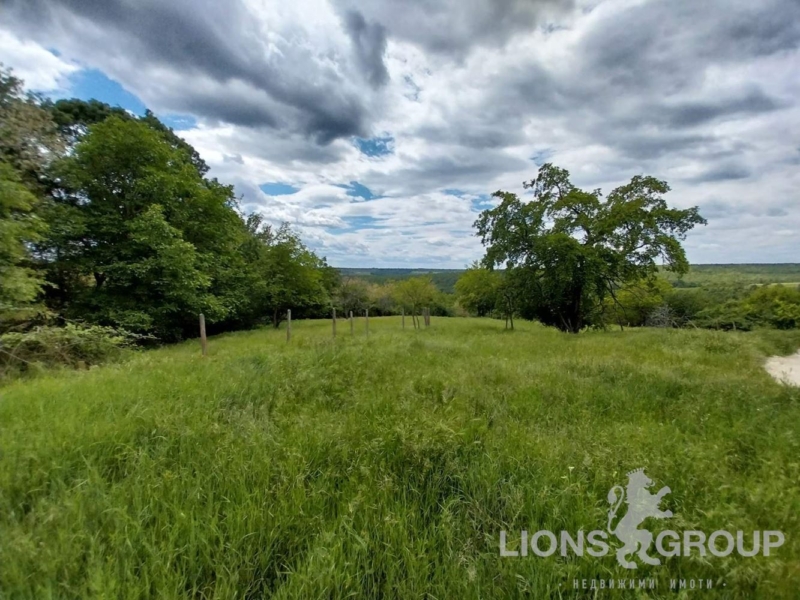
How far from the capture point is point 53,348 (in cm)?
689

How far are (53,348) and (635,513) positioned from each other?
1033cm

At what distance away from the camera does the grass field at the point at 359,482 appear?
5.92 ft

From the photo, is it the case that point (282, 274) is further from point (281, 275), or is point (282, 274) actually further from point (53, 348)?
point (53, 348)

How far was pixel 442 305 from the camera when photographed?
50156 mm

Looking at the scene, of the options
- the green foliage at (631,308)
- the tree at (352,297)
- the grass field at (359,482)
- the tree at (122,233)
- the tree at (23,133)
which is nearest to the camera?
the grass field at (359,482)

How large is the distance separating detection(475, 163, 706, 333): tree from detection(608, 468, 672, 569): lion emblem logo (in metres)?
15.9

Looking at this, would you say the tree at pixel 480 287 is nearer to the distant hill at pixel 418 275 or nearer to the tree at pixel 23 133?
the distant hill at pixel 418 275

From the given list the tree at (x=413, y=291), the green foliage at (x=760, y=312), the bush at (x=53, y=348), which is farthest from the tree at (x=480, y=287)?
the bush at (x=53, y=348)

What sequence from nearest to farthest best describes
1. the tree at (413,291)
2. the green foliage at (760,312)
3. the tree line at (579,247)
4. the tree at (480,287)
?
1. the tree line at (579,247)
2. the tree at (480,287)
3. the green foliage at (760,312)
4. the tree at (413,291)

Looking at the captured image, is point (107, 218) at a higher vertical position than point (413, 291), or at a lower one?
higher

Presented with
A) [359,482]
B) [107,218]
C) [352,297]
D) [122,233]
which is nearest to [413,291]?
[352,297]

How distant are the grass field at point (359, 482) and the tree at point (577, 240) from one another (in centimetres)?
1341

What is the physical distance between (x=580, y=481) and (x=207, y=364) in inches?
262

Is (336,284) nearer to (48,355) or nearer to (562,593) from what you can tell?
(48,355)
